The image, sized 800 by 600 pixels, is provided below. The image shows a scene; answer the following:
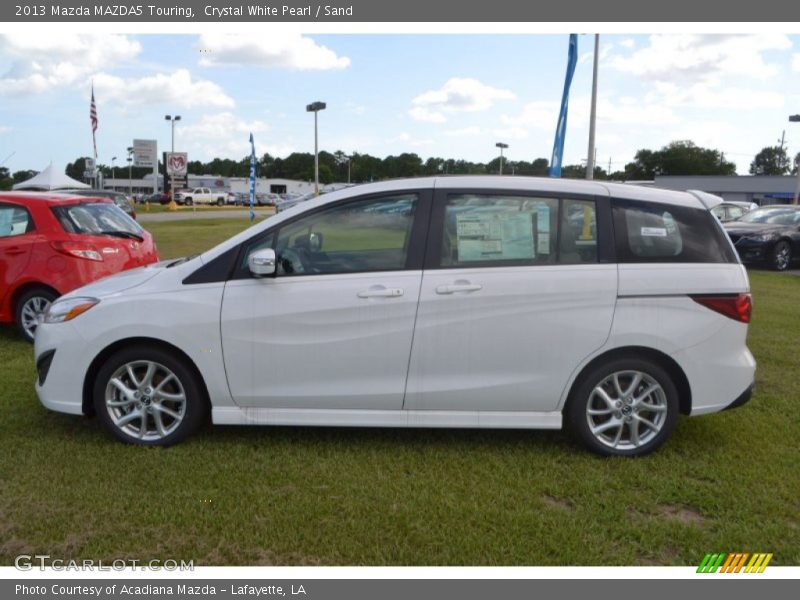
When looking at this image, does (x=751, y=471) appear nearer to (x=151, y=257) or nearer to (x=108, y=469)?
(x=108, y=469)

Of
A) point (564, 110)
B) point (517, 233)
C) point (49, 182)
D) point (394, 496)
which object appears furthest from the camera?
point (49, 182)

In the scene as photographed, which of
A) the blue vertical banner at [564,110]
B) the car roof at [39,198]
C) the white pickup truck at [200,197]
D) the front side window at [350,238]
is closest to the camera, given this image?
the front side window at [350,238]

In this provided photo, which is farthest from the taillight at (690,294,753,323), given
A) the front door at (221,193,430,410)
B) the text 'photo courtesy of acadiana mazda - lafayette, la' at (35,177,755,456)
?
the front door at (221,193,430,410)

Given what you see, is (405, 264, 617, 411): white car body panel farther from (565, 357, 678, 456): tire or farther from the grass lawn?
the grass lawn

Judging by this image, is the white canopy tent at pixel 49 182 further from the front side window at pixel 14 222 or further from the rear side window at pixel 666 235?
the rear side window at pixel 666 235

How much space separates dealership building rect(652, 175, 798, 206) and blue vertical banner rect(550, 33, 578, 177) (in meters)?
58.4

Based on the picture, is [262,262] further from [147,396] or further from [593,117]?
[593,117]

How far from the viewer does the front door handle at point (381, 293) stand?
14.0 ft

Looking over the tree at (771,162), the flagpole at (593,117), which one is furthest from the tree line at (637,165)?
the flagpole at (593,117)

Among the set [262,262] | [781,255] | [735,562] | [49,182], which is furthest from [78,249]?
[49,182]

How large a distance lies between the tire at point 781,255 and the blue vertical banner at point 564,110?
9034mm

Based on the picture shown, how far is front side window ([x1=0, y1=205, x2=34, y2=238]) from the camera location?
7.19 metres

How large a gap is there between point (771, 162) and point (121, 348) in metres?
132

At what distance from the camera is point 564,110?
9383 mm
